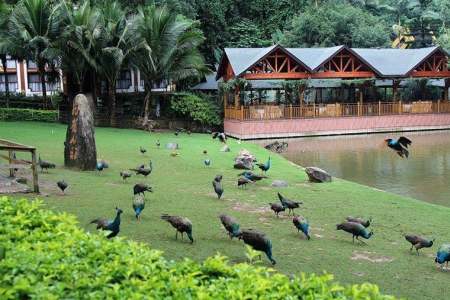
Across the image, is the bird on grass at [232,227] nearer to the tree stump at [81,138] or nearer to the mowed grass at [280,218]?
the mowed grass at [280,218]

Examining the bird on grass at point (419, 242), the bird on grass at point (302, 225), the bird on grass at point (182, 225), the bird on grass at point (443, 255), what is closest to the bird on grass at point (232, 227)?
the bird on grass at point (182, 225)

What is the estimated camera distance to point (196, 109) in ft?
98.7

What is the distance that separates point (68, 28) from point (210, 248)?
72.7 feet

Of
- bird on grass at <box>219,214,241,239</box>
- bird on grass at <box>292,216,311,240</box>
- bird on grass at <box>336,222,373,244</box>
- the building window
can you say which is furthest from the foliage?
bird on grass at <box>219,214,241,239</box>

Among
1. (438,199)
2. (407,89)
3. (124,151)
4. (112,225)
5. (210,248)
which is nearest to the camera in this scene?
(112,225)

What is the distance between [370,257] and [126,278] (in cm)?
512

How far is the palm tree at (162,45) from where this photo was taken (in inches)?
1099

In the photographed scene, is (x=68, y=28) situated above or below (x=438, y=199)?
above

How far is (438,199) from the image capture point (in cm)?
1377

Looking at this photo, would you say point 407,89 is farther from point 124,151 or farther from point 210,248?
point 210,248

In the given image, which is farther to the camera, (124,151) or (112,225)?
(124,151)

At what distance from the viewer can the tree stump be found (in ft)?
46.9

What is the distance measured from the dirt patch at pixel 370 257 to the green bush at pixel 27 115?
81.4ft

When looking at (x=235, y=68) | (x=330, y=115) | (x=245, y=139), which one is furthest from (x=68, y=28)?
(x=330, y=115)
